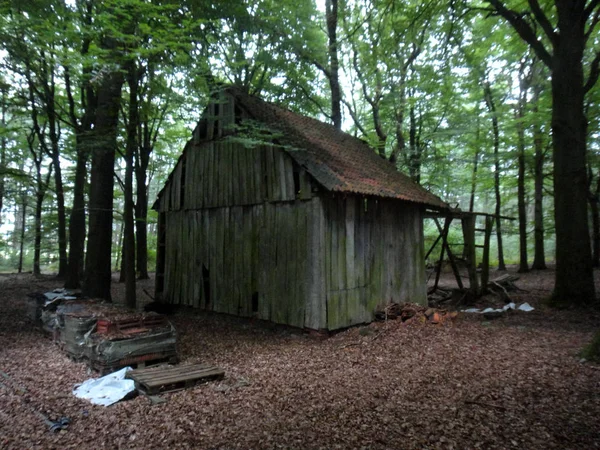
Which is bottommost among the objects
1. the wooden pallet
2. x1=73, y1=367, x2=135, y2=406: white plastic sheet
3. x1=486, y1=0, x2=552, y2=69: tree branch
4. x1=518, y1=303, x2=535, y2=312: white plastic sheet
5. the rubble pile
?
x1=73, y1=367, x2=135, y2=406: white plastic sheet

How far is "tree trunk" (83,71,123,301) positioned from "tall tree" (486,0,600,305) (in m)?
11.2

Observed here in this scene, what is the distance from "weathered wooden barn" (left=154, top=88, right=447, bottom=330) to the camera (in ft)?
30.1

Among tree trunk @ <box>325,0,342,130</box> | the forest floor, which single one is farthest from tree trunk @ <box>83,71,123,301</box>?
tree trunk @ <box>325,0,342,130</box>

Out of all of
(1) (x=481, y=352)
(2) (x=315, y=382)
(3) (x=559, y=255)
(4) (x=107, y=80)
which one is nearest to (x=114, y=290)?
(4) (x=107, y=80)

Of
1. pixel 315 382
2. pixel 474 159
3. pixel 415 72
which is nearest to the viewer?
pixel 315 382

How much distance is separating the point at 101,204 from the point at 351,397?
28.2 ft

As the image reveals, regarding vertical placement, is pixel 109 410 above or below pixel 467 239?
below

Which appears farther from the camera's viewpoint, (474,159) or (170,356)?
(474,159)

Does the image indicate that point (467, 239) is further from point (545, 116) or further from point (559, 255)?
point (545, 116)

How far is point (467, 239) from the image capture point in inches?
503

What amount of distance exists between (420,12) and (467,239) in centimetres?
692

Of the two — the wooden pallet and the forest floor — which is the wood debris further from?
the wooden pallet

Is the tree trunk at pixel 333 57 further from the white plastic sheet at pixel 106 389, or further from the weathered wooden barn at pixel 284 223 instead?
the white plastic sheet at pixel 106 389

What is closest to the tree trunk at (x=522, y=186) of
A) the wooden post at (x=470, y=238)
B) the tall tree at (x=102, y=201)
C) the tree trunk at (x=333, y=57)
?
the wooden post at (x=470, y=238)
